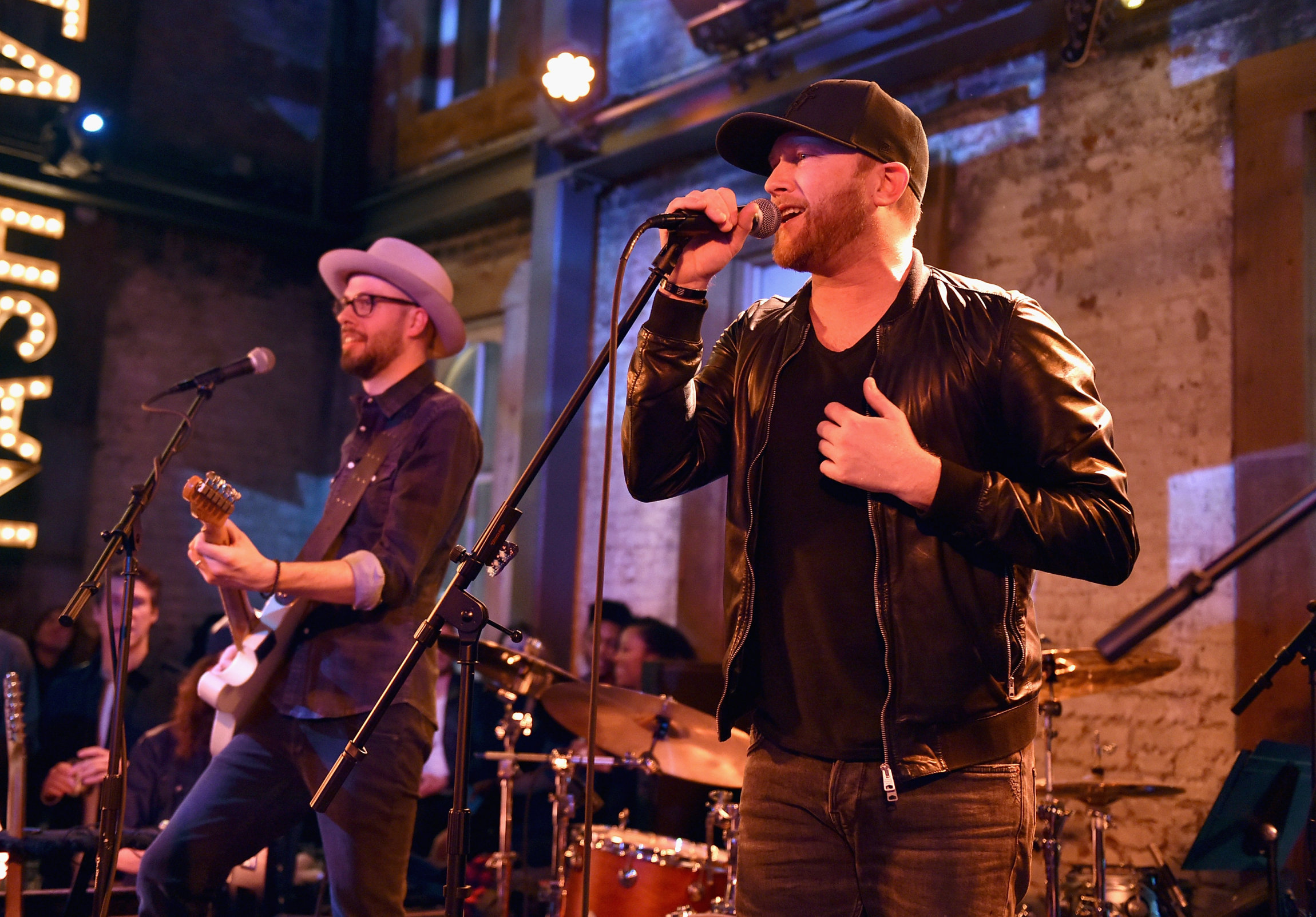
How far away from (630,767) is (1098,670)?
188 cm

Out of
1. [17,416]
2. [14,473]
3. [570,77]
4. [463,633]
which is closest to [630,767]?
[463,633]

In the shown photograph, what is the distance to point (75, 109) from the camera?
9.78m

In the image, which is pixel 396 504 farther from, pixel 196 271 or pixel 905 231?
pixel 196 271

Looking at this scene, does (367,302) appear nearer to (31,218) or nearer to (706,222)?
(706,222)

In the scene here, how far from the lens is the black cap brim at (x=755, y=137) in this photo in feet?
7.78

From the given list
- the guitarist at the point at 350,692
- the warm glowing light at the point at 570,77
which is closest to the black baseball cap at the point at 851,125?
the guitarist at the point at 350,692

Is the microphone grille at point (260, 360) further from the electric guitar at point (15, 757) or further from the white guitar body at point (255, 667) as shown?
the electric guitar at point (15, 757)

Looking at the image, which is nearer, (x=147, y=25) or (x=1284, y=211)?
(x=1284, y=211)

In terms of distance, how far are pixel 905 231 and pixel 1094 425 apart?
1.98ft

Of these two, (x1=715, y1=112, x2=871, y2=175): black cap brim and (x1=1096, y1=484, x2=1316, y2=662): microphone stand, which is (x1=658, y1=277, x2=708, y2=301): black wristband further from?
(x1=1096, y1=484, x2=1316, y2=662): microphone stand

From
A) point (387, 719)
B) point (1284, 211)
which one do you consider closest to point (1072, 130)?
point (1284, 211)

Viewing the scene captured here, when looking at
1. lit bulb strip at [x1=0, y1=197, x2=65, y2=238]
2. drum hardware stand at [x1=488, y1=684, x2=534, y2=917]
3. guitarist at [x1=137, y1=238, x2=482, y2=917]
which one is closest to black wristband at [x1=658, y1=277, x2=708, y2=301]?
guitarist at [x1=137, y1=238, x2=482, y2=917]

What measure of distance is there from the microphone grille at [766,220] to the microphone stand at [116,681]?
2.19 metres

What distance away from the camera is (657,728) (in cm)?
473
